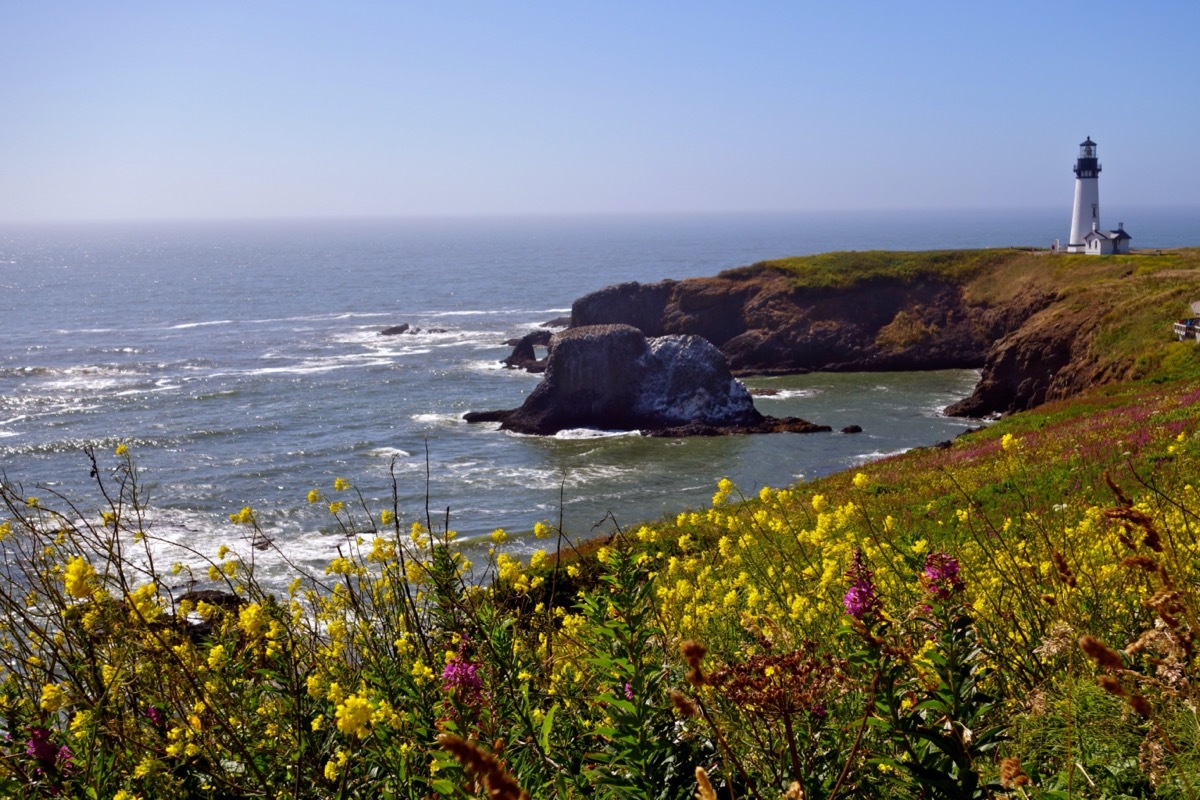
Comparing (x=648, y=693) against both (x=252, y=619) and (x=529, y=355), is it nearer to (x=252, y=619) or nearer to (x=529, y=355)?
(x=252, y=619)

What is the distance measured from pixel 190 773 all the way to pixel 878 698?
113 inches

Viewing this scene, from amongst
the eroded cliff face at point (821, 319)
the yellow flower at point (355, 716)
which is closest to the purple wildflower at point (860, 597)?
the yellow flower at point (355, 716)

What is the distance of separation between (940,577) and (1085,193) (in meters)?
83.7

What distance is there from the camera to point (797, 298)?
214ft

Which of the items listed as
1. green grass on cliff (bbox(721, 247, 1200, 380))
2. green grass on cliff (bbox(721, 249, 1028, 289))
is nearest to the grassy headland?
green grass on cliff (bbox(721, 247, 1200, 380))

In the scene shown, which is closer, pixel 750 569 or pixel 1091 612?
pixel 1091 612

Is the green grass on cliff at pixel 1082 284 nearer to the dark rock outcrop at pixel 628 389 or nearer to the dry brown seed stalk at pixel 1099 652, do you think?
the dark rock outcrop at pixel 628 389

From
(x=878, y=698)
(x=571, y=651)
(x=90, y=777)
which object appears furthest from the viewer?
(x=571, y=651)

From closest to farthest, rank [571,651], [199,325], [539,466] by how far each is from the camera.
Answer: [571,651] < [539,466] < [199,325]

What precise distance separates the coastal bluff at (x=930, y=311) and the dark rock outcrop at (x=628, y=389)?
11.7m

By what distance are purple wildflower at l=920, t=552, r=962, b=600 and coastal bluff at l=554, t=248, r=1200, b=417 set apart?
42879 mm

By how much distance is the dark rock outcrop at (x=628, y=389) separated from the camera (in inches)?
1826

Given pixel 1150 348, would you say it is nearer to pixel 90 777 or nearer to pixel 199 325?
pixel 90 777

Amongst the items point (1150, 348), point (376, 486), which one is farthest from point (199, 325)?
point (1150, 348)
